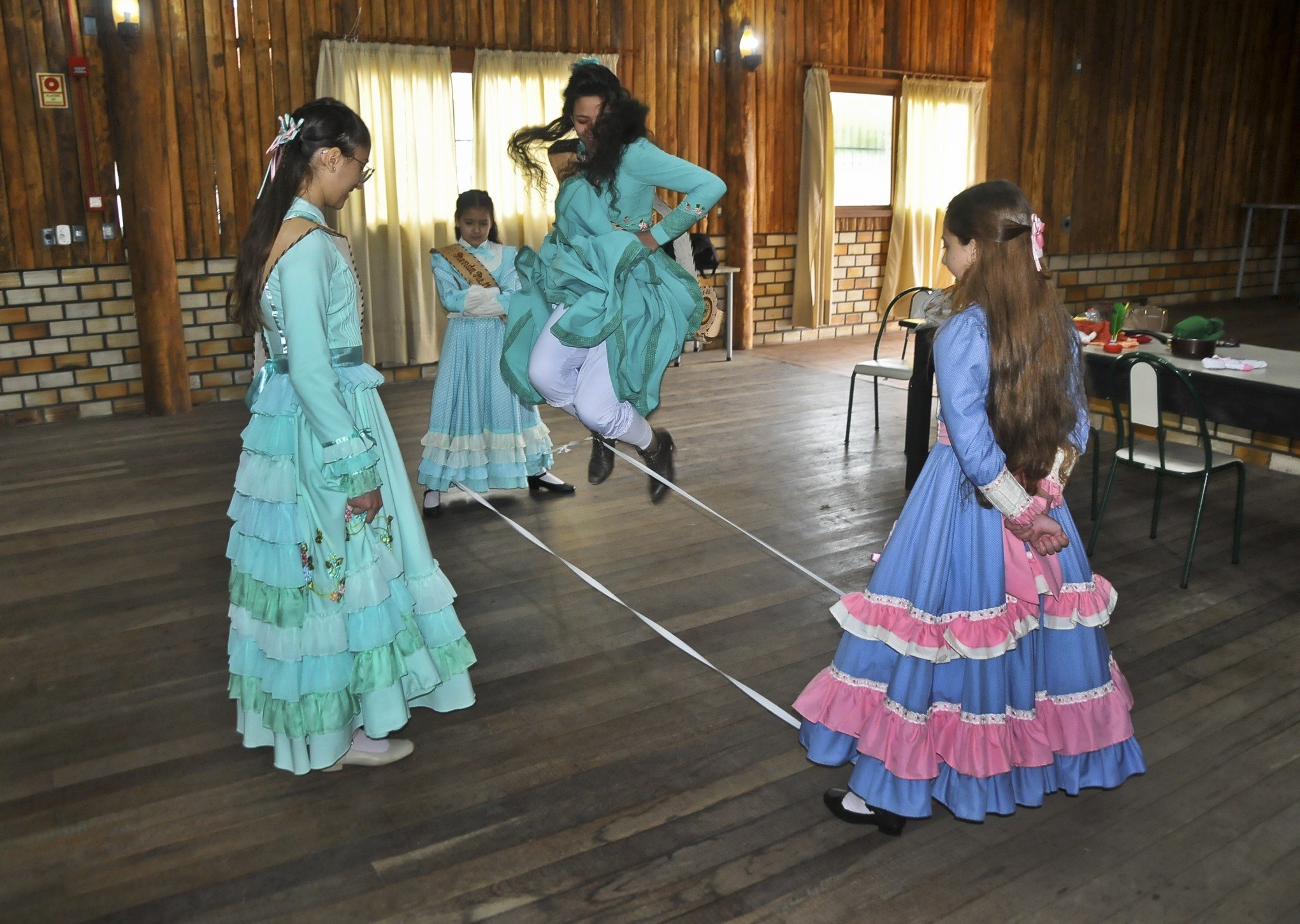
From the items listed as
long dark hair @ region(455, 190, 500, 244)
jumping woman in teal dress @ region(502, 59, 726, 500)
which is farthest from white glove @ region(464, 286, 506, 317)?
jumping woman in teal dress @ region(502, 59, 726, 500)

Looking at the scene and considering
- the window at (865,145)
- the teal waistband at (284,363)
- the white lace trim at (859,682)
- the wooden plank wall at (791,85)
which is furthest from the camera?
the window at (865,145)

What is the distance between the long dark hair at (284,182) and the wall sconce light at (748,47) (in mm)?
7294

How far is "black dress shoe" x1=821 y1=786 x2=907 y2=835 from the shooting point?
7.98ft

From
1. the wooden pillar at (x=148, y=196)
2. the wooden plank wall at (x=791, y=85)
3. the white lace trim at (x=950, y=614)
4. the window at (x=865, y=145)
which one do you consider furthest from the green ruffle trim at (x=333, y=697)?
the window at (x=865, y=145)

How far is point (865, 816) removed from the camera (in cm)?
247

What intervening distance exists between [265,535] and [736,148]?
7.60 meters

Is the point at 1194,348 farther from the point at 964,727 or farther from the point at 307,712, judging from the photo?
the point at 307,712

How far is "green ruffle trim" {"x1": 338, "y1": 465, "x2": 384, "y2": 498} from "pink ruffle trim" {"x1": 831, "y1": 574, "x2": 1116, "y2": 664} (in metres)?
1.11

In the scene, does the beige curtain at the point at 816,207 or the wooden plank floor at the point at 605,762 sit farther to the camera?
the beige curtain at the point at 816,207

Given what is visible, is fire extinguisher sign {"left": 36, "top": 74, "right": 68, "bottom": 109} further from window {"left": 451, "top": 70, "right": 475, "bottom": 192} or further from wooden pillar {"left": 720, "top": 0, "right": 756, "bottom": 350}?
wooden pillar {"left": 720, "top": 0, "right": 756, "bottom": 350}

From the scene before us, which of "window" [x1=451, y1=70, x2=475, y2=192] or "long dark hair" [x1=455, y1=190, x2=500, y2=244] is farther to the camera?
"window" [x1=451, y1=70, x2=475, y2=192]

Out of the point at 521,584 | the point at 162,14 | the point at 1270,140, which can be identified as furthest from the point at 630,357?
the point at 1270,140

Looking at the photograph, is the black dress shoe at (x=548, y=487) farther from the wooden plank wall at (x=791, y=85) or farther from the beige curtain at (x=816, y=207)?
the beige curtain at (x=816, y=207)

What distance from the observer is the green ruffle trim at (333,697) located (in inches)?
103
